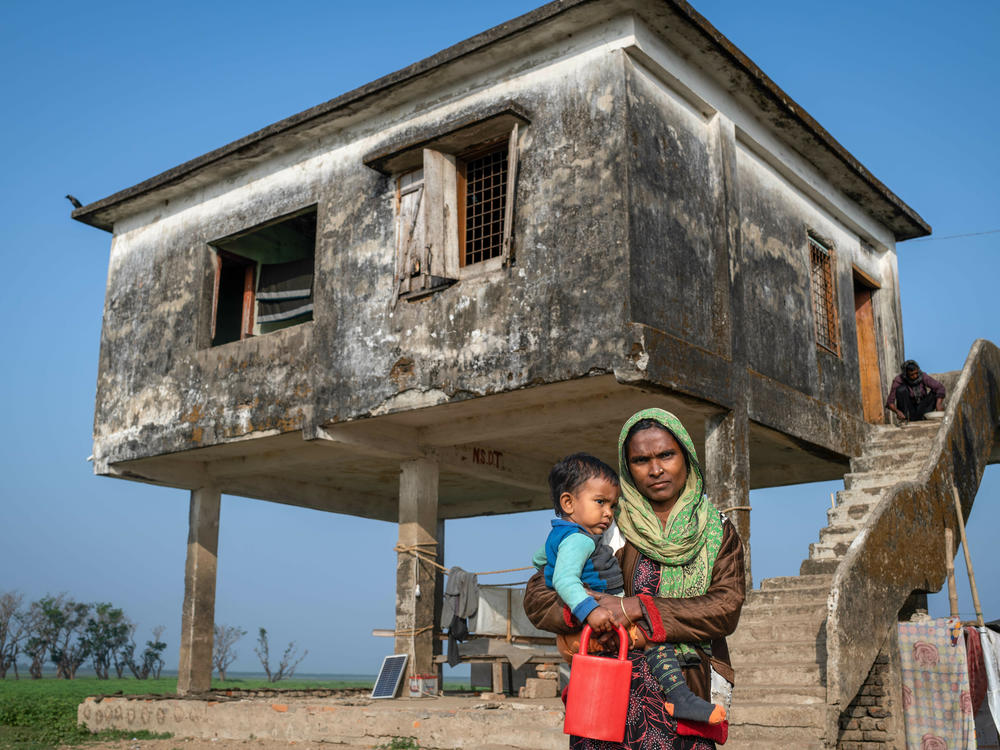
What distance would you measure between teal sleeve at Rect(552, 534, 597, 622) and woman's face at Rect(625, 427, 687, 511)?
0.27 meters

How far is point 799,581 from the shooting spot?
966 centimetres

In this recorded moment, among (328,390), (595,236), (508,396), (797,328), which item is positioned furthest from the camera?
(797,328)

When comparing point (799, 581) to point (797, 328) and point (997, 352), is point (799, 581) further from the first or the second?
point (997, 352)

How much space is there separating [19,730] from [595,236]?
33.0 ft

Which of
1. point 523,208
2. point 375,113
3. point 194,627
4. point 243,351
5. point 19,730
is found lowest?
point 19,730

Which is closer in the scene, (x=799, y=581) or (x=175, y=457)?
(x=799, y=581)

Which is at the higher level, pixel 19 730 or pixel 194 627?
pixel 194 627

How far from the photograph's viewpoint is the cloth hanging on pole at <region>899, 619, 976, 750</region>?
8.45m

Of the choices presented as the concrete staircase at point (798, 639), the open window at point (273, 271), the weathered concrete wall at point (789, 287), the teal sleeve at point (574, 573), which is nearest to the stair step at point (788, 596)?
the concrete staircase at point (798, 639)

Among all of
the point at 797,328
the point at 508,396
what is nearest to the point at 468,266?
the point at 508,396

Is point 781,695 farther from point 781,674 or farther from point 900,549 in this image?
point 900,549

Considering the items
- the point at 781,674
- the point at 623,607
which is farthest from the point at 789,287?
the point at 623,607

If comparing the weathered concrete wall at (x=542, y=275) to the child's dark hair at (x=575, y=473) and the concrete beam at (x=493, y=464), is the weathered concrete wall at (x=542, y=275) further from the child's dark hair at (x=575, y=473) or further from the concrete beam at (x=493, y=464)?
the child's dark hair at (x=575, y=473)

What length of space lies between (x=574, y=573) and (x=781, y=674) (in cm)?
590
